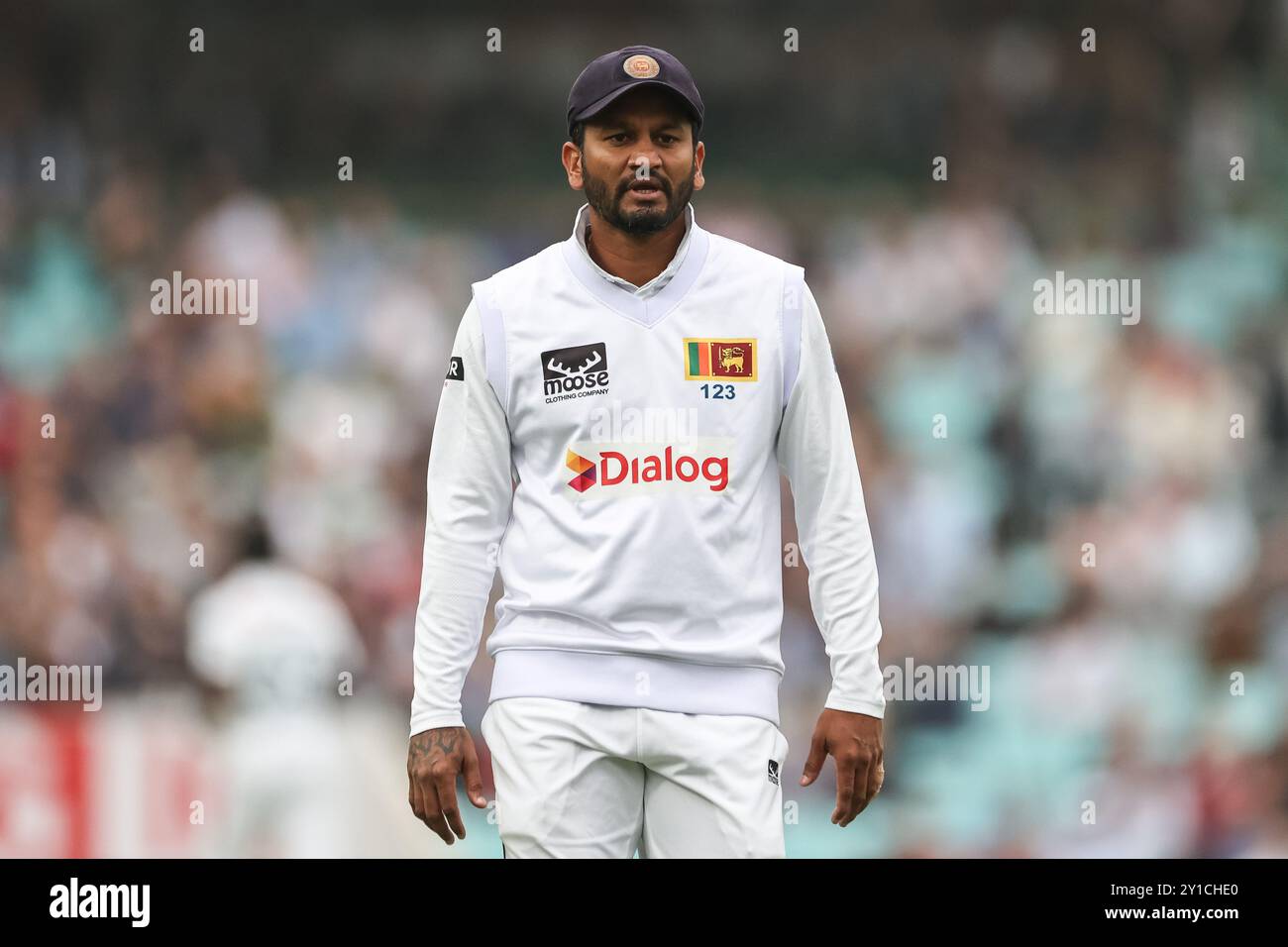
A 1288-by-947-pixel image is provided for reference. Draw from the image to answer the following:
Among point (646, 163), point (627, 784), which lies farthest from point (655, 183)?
point (627, 784)

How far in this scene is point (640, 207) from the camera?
10.2 feet

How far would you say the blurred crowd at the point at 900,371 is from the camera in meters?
6.19

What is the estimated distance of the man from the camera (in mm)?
2994

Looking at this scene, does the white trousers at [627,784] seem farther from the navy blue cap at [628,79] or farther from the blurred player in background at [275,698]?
the blurred player in background at [275,698]

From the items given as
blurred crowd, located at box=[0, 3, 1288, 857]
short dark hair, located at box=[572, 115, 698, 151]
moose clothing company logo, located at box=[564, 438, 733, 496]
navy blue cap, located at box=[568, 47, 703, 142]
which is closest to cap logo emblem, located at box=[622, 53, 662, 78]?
navy blue cap, located at box=[568, 47, 703, 142]

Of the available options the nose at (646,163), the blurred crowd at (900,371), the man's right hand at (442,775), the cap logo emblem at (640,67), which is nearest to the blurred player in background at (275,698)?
the blurred crowd at (900,371)

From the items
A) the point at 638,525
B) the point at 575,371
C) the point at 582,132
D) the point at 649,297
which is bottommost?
→ the point at 638,525

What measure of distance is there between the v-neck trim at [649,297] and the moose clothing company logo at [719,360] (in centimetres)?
8

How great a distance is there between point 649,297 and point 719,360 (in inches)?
6.7

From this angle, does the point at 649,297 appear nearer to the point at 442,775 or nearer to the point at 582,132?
the point at 582,132

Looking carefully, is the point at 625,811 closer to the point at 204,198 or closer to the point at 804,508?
the point at 804,508

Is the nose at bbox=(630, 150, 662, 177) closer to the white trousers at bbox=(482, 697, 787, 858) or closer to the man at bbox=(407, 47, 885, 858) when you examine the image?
the man at bbox=(407, 47, 885, 858)
